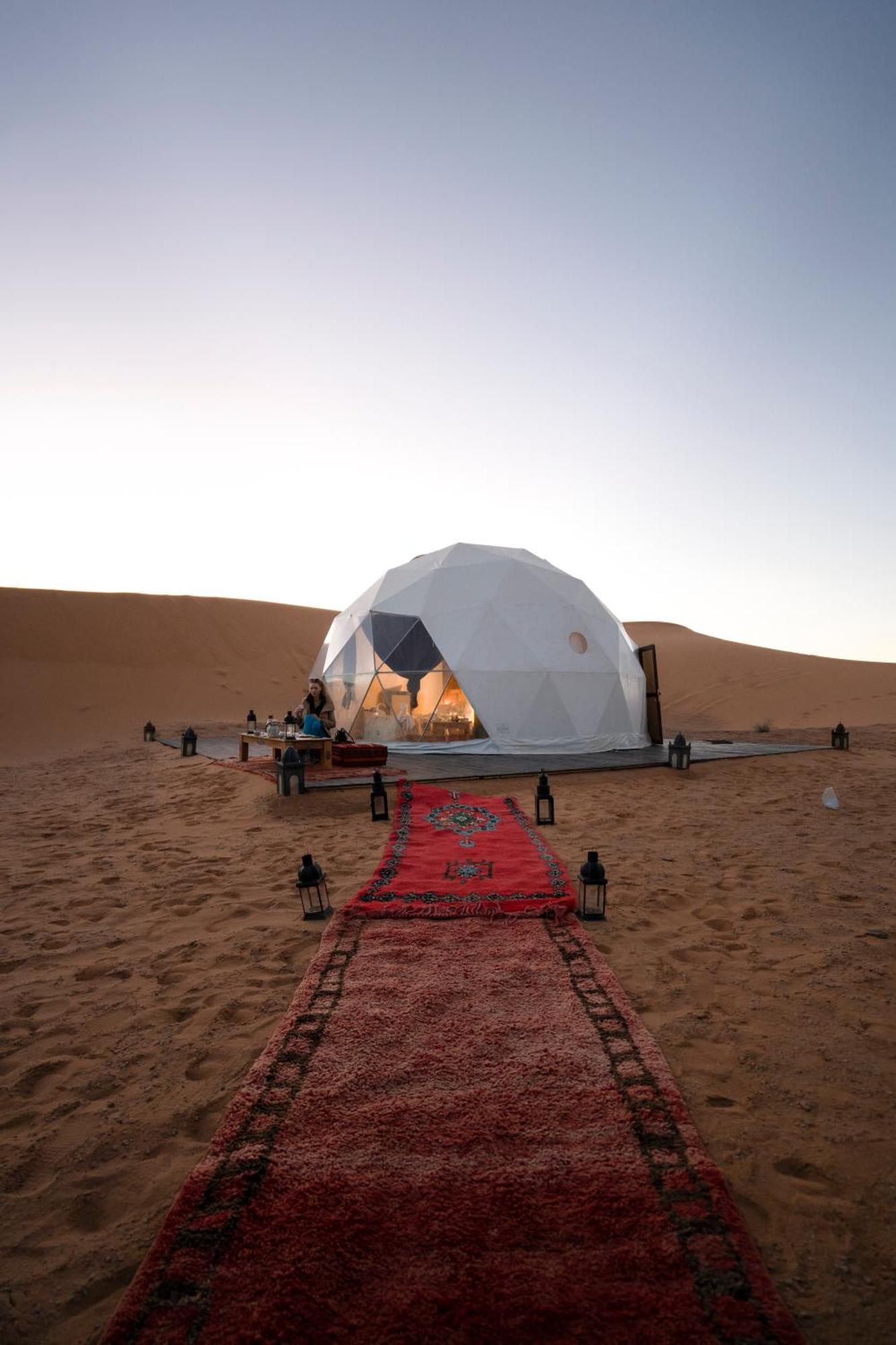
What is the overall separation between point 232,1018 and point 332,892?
5.27ft

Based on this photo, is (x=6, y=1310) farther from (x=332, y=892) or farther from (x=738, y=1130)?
(x=332, y=892)

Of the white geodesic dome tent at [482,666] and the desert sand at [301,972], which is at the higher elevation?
the white geodesic dome tent at [482,666]

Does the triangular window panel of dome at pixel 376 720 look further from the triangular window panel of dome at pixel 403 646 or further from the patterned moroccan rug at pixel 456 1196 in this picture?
the patterned moroccan rug at pixel 456 1196

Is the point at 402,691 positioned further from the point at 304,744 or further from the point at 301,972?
Result: the point at 301,972

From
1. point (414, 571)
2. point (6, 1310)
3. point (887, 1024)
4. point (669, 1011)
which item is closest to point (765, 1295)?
point (669, 1011)

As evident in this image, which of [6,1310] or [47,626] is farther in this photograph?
[47,626]

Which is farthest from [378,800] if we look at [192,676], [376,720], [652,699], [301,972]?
[192,676]

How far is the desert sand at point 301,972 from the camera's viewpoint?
163 cm

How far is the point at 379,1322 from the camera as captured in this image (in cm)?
134

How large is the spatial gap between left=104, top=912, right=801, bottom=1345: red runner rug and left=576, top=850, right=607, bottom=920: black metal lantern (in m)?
1.04

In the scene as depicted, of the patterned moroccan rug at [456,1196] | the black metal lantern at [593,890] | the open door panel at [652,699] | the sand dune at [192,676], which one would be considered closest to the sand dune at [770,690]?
the sand dune at [192,676]

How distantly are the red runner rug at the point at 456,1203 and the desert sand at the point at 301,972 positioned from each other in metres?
0.14

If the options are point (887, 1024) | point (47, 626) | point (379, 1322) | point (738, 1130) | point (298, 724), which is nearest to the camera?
point (379, 1322)

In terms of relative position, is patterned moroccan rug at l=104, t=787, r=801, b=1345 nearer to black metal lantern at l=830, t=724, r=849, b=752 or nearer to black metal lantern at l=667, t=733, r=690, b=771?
black metal lantern at l=667, t=733, r=690, b=771
